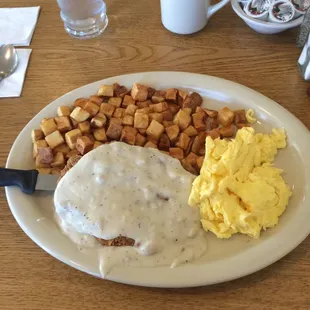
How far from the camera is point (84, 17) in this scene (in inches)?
54.9

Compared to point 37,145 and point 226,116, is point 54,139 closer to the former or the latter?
point 37,145

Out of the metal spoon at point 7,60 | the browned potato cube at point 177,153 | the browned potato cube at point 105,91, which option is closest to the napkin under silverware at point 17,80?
the metal spoon at point 7,60

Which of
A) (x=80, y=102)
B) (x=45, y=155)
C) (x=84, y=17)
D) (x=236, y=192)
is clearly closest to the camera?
(x=236, y=192)

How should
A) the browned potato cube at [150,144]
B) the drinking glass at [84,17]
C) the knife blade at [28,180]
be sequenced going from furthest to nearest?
the drinking glass at [84,17]
the browned potato cube at [150,144]
the knife blade at [28,180]

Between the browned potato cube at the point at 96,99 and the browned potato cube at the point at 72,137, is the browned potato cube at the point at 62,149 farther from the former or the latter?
the browned potato cube at the point at 96,99

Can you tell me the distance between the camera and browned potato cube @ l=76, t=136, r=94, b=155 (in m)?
1.05

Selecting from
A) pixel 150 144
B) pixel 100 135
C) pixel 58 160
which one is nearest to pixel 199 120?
pixel 150 144

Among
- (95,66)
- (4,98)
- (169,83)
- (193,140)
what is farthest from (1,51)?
(193,140)

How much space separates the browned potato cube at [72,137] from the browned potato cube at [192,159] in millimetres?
272

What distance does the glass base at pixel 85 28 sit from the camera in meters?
1.40

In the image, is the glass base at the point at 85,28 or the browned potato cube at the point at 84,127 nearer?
the browned potato cube at the point at 84,127

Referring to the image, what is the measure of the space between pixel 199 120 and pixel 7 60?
0.62 metres

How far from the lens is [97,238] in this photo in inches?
35.7

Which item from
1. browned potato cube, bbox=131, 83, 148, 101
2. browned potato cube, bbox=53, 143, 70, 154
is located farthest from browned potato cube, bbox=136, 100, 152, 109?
browned potato cube, bbox=53, 143, 70, 154
